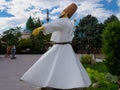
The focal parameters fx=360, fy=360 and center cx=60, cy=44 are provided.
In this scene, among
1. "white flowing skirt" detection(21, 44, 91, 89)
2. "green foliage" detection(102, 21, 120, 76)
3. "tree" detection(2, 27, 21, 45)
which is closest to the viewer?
"white flowing skirt" detection(21, 44, 91, 89)

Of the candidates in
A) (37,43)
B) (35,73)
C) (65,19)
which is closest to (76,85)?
(35,73)

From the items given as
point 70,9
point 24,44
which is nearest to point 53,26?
point 70,9

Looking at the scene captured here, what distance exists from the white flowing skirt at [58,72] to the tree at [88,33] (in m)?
45.9

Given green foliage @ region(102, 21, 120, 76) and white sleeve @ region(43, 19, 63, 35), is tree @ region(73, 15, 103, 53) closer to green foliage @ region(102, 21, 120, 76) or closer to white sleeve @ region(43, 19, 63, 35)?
green foliage @ region(102, 21, 120, 76)

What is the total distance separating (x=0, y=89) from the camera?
10.0m

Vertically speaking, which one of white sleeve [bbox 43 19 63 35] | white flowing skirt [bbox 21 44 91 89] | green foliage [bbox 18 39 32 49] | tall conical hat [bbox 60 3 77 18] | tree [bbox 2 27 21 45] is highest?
tall conical hat [bbox 60 3 77 18]

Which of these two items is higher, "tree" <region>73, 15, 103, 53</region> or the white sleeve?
Result: the white sleeve

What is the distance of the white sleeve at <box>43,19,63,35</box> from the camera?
661 cm

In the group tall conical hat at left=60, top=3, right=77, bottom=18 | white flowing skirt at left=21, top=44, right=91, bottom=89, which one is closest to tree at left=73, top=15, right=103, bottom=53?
tall conical hat at left=60, top=3, right=77, bottom=18

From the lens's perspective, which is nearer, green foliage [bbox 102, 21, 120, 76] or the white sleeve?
the white sleeve

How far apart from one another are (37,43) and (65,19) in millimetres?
42472

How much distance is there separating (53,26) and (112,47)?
5566 millimetres

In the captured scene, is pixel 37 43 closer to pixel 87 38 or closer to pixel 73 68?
pixel 87 38

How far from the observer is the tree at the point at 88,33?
2150 inches
